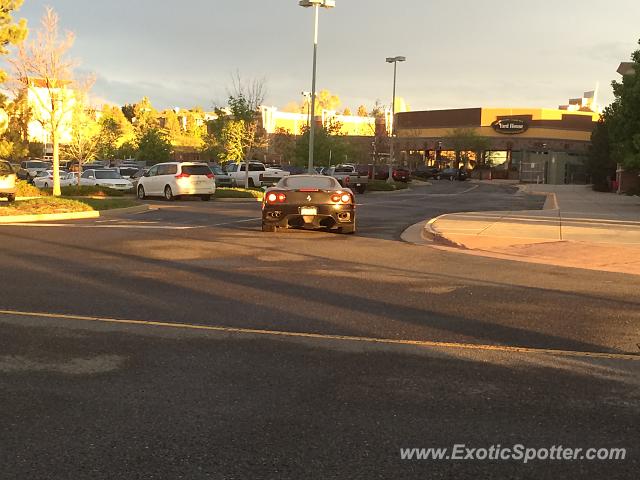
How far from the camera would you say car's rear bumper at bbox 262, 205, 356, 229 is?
14328 millimetres

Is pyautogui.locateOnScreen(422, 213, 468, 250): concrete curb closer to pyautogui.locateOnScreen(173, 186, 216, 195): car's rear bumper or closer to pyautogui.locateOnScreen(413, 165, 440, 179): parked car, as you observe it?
pyautogui.locateOnScreen(173, 186, 216, 195): car's rear bumper

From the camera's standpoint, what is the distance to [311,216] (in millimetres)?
14336

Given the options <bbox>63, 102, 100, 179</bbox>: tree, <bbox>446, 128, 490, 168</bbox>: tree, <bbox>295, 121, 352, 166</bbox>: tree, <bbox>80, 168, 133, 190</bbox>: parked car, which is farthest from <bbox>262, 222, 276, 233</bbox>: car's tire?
<bbox>446, 128, 490, 168</bbox>: tree

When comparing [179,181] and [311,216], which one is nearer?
[311,216]

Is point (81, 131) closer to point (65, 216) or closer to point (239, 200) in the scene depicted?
point (239, 200)

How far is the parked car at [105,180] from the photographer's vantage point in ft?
102

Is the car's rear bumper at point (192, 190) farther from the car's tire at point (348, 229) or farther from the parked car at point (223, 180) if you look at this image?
the car's tire at point (348, 229)

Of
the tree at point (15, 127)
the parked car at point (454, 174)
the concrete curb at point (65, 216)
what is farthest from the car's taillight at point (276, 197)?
the parked car at point (454, 174)

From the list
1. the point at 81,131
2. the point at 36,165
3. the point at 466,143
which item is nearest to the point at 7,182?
the point at 81,131

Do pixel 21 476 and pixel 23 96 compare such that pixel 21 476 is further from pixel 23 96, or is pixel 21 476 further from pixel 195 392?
pixel 23 96

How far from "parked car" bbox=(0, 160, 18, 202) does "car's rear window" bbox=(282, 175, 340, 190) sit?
13200 millimetres

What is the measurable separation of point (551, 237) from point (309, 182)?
18.3ft

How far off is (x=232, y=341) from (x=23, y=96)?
24596 mm

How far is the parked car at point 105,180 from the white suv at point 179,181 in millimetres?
3208
